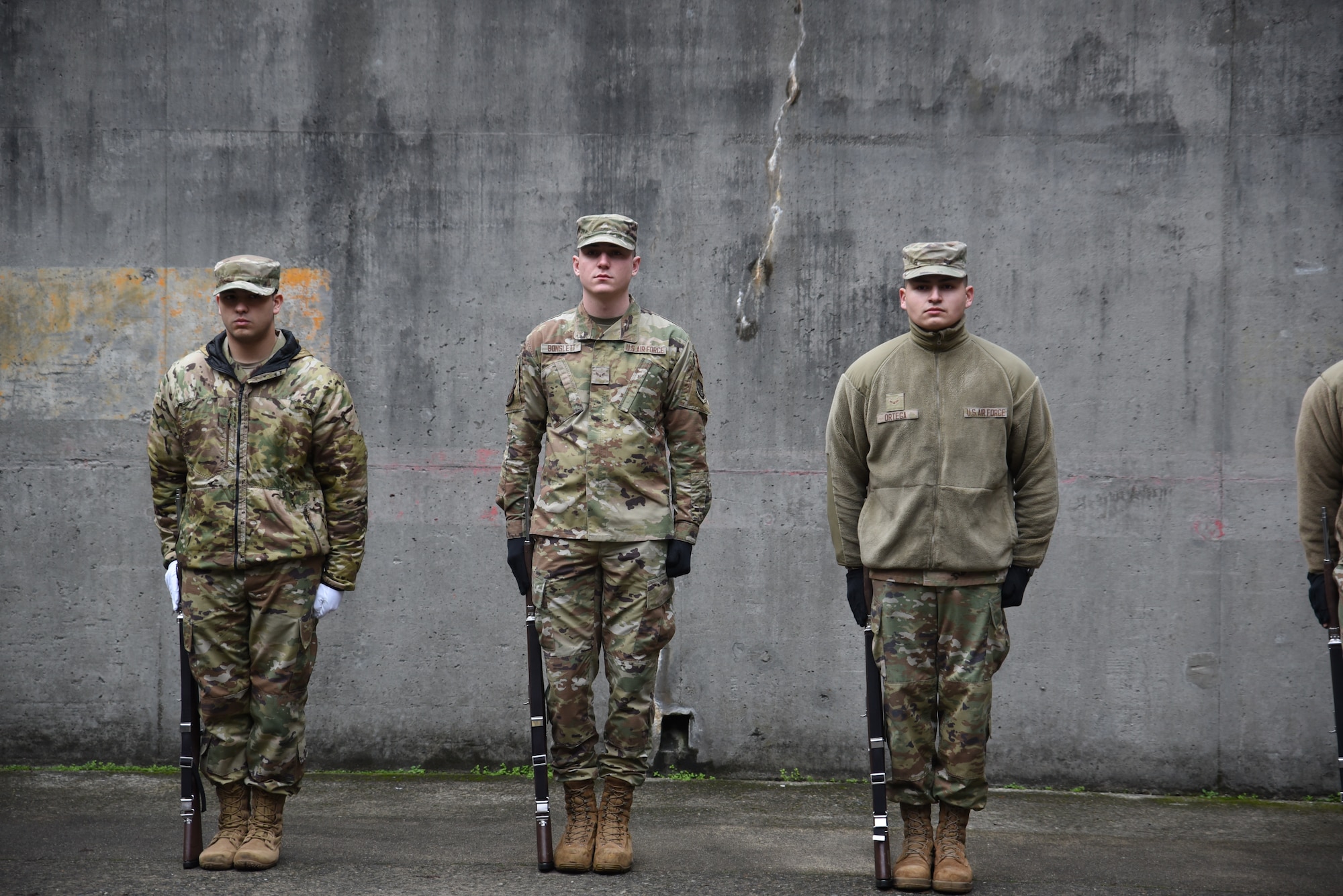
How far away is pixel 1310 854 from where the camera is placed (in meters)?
4.39

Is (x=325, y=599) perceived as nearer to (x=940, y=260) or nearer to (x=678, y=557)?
(x=678, y=557)

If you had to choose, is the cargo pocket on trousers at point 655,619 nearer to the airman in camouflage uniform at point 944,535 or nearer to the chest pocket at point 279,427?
the airman in camouflage uniform at point 944,535

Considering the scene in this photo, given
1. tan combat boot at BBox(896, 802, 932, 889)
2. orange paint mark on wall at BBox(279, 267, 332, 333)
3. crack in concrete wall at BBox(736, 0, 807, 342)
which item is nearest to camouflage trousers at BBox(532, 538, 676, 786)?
tan combat boot at BBox(896, 802, 932, 889)

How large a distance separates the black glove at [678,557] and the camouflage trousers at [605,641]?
3cm

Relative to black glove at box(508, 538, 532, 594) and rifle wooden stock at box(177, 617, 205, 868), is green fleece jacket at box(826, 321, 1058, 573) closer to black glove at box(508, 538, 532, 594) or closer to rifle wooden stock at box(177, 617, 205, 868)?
black glove at box(508, 538, 532, 594)

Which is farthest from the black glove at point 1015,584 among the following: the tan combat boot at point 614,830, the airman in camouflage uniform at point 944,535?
the tan combat boot at point 614,830

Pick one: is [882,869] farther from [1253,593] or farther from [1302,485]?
[1253,593]

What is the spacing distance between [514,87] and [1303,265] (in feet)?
11.2

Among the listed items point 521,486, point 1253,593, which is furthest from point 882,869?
point 1253,593

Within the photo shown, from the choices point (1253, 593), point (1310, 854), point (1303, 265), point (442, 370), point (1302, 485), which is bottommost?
point (1310, 854)

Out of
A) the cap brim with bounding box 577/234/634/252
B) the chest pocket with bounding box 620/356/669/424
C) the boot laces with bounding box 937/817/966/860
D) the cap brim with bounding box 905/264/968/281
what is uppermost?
the cap brim with bounding box 577/234/634/252

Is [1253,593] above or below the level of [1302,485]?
below

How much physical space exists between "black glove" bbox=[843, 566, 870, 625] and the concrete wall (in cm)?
127

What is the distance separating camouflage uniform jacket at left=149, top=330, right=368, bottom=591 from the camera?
390 centimetres
